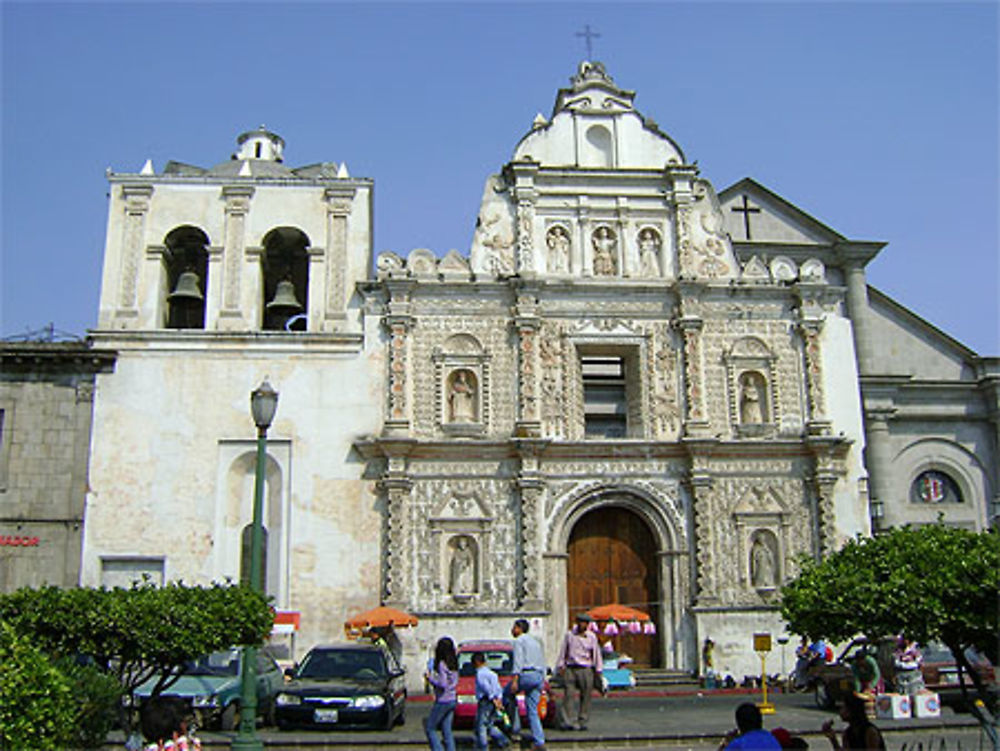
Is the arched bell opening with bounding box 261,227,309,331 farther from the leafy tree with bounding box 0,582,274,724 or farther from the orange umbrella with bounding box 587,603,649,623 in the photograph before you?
the leafy tree with bounding box 0,582,274,724

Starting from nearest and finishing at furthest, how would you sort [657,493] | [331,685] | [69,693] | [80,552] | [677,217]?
[69,693] < [331,685] < [80,552] < [657,493] < [677,217]

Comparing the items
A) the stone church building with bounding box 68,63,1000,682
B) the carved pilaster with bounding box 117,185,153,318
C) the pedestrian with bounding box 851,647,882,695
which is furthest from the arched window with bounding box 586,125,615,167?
the pedestrian with bounding box 851,647,882,695

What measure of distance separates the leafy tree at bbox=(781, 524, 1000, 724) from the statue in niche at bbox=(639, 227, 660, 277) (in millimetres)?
15181

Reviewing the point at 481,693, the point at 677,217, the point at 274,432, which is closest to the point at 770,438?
the point at 677,217

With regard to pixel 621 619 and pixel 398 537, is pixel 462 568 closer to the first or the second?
pixel 398 537

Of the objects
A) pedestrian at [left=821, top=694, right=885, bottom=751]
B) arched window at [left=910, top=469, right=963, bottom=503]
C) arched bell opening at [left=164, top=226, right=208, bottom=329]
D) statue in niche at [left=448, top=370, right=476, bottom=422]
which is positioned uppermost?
arched bell opening at [left=164, top=226, right=208, bottom=329]

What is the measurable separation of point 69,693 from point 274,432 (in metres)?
15.5

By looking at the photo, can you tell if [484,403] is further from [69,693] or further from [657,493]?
[69,693]

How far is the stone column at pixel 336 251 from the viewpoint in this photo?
82.6 ft

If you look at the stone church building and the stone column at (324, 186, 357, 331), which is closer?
the stone church building

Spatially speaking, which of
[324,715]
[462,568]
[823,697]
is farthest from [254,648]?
[823,697]

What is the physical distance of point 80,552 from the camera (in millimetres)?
23016

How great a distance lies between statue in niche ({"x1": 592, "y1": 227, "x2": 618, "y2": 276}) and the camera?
26.2m

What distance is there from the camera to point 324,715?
50.4 ft
